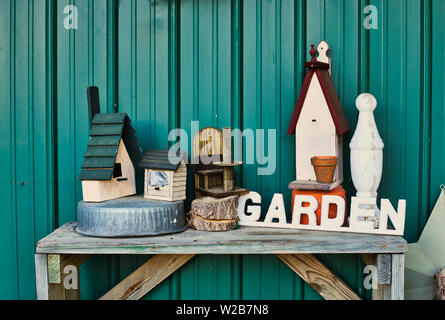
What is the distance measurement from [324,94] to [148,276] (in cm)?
124

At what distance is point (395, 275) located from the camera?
5.95 ft

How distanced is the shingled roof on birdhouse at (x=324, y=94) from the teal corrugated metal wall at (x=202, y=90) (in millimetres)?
180

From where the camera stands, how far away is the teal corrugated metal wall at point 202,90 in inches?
88.0

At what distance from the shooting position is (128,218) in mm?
1852

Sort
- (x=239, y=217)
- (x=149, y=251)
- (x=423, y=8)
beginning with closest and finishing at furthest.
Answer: (x=149, y=251) < (x=239, y=217) < (x=423, y=8)

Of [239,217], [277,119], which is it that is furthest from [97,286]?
[277,119]

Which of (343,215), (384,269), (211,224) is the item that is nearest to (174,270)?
(211,224)

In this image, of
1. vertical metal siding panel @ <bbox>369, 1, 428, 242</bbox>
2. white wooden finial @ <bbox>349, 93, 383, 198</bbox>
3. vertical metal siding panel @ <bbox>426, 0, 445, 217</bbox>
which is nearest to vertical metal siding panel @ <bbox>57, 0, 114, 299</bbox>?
white wooden finial @ <bbox>349, 93, 383, 198</bbox>

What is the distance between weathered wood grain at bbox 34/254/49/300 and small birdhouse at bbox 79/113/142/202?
31 centimetres

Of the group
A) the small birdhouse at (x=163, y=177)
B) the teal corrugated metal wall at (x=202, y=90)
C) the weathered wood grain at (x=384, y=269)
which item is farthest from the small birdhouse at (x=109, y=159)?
the weathered wood grain at (x=384, y=269)

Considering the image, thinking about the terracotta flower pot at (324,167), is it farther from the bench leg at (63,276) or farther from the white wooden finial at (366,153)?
the bench leg at (63,276)

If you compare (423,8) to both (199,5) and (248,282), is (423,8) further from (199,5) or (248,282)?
(248,282)

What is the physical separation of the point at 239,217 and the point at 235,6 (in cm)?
108

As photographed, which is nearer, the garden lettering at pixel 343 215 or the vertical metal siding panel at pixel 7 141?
the garden lettering at pixel 343 215
